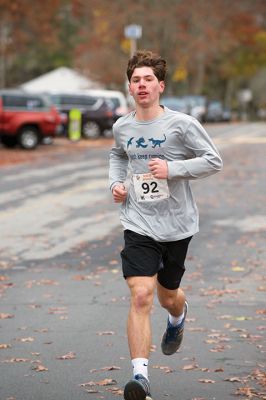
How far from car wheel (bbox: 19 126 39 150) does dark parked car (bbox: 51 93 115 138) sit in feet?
26.1

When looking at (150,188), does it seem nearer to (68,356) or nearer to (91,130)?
(68,356)

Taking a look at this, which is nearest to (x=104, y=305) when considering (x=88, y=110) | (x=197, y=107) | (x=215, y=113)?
(x=88, y=110)

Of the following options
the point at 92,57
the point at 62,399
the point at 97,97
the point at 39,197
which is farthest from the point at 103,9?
the point at 62,399

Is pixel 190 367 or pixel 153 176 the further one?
pixel 190 367

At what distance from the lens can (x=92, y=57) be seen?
7000cm

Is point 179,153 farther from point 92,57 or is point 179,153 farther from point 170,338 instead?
point 92,57

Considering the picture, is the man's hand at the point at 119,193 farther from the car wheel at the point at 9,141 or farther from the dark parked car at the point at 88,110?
the dark parked car at the point at 88,110

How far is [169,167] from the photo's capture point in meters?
6.01

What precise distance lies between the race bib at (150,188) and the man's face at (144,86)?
0.42m

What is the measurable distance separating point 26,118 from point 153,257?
2900cm

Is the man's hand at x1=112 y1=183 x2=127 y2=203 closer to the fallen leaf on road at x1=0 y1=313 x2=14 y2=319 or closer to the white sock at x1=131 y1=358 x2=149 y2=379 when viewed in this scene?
the white sock at x1=131 y1=358 x2=149 y2=379

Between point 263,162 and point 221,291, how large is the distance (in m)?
19.2

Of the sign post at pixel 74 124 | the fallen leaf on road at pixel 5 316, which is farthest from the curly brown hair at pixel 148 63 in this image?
the sign post at pixel 74 124

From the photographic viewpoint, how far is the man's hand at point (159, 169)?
5984 millimetres
